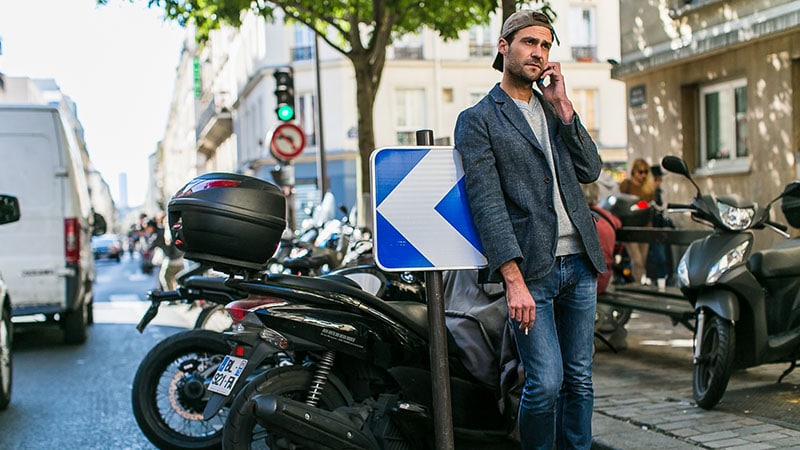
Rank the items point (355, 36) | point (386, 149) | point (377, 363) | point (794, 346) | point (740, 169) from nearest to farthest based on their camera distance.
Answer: point (386, 149) < point (377, 363) < point (794, 346) < point (740, 169) < point (355, 36)

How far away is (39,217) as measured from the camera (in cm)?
1124

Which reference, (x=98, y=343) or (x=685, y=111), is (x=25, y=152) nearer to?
(x=98, y=343)

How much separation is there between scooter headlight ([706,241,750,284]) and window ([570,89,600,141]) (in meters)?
32.1

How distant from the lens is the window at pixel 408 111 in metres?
36.4

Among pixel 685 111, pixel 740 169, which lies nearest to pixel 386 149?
pixel 740 169

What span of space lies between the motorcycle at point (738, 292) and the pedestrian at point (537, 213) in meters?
1.91

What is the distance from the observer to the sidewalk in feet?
16.3

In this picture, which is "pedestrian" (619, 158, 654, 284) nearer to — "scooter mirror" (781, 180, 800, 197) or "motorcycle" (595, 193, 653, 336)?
"motorcycle" (595, 193, 653, 336)

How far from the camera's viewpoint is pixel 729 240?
239 inches

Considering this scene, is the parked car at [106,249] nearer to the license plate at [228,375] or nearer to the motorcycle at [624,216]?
the motorcycle at [624,216]

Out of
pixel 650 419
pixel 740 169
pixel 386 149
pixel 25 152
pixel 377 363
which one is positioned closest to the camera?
pixel 386 149

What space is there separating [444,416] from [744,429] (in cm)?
197

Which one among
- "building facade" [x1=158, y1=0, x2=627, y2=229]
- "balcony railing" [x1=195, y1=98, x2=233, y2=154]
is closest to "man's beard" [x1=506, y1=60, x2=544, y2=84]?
"building facade" [x1=158, y1=0, x2=627, y2=229]

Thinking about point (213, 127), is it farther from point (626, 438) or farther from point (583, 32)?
point (626, 438)
